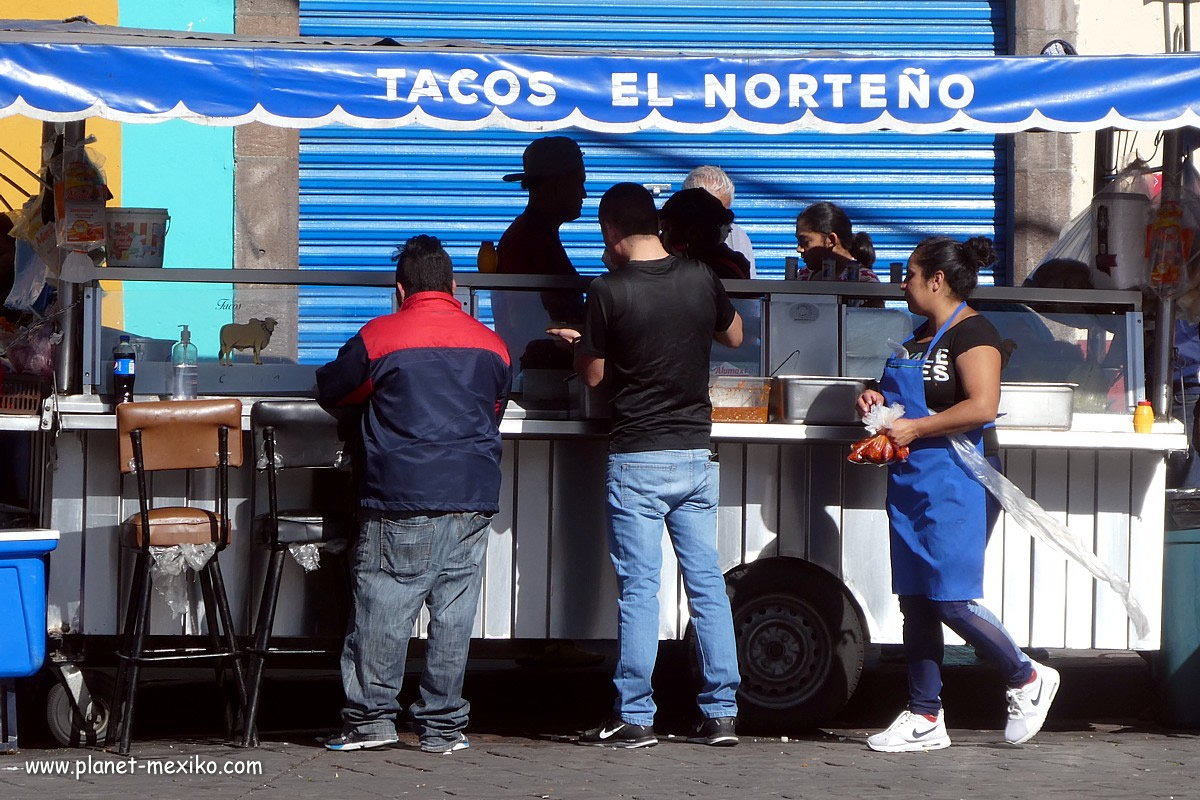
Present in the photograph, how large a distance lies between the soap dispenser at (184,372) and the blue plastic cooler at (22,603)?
0.81 meters

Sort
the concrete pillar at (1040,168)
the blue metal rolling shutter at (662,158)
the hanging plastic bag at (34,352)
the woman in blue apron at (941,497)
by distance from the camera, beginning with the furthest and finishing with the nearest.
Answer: the concrete pillar at (1040,168)
the blue metal rolling shutter at (662,158)
the hanging plastic bag at (34,352)
the woman in blue apron at (941,497)

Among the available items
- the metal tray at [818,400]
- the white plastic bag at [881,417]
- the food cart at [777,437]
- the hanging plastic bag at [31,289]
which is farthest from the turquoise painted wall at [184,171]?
the white plastic bag at [881,417]

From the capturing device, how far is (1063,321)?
18.7ft

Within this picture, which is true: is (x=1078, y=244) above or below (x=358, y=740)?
above

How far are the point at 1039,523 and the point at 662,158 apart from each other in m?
4.90

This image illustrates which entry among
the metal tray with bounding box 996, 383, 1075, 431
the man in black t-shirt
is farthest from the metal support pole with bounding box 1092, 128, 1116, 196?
the man in black t-shirt

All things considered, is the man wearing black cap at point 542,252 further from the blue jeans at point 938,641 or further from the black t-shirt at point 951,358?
the blue jeans at point 938,641

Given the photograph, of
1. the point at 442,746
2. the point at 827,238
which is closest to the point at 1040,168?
the point at 827,238

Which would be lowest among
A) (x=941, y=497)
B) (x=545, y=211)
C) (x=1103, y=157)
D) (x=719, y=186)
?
(x=941, y=497)

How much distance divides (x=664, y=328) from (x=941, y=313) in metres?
0.97

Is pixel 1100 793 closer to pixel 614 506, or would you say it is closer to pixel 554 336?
pixel 614 506

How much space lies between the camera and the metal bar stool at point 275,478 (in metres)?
5.11

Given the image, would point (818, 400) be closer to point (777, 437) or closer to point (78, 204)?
point (777, 437)

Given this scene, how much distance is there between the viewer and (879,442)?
500cm
